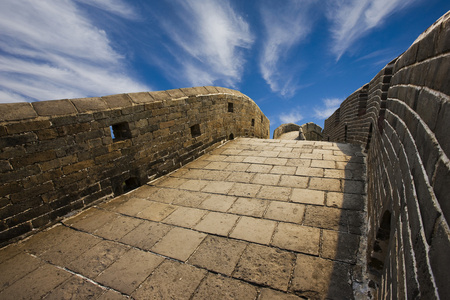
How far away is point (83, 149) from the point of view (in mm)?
3346

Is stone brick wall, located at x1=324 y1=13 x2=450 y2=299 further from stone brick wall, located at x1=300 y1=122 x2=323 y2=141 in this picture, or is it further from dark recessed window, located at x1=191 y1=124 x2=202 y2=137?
stone brick wall, located at x1=300 y1=122 x2=323 y2=141

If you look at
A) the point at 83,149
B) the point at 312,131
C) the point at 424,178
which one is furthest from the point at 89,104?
the point at 312,131

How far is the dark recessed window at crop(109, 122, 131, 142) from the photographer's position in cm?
392

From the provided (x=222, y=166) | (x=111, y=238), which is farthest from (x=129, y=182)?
(x=222, y=166)

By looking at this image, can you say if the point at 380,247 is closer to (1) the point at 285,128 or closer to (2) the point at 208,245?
(2) the point at 208,245

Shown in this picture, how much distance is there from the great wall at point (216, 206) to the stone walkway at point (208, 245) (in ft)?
0.05

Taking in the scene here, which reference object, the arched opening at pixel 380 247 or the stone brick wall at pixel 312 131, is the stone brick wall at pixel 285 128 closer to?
the stone brick wall at pixel 312 131

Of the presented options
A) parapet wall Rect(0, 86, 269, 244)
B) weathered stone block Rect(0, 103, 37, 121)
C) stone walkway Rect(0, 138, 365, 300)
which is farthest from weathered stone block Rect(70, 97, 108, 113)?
stone walkway Rect(0, 138, 365, 300)

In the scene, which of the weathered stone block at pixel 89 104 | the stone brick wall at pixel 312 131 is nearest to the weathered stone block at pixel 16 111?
the weathered stone block at pixel 89 104

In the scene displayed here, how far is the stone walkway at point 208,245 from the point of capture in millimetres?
1968

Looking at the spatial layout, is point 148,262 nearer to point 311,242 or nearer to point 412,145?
point 311,242

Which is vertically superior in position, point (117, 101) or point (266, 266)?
point (117, 101)

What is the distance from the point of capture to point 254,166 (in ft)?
15.5

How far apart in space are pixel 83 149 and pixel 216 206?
2299mm
